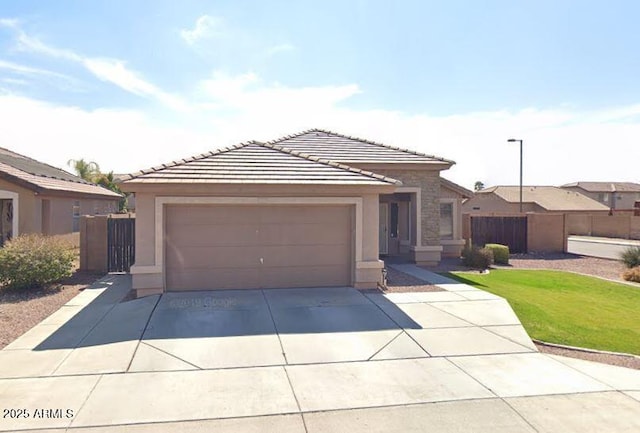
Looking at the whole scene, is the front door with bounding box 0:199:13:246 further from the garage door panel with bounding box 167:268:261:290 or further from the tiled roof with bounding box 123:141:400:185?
the garage door panel with bounding box 167:268:261:290

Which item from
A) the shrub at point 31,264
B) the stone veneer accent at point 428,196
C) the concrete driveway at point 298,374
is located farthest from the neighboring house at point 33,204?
the stone veneer accent at point 428,196

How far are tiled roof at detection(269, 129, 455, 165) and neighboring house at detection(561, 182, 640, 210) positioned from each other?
5821cm

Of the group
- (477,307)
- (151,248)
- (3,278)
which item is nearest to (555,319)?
(477,307)

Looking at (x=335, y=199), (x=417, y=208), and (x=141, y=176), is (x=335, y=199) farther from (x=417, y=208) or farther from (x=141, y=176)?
(x=417, y=208)

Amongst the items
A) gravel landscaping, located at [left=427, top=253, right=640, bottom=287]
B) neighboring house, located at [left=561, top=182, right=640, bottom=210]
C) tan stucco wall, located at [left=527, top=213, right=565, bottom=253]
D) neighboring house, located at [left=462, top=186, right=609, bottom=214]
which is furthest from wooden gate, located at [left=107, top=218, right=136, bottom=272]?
neighboring house, located at [left=561, top=182, right=640, bottom=210]

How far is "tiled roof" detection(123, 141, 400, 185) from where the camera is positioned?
10.6m

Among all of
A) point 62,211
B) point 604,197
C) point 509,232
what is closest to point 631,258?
point 509,232

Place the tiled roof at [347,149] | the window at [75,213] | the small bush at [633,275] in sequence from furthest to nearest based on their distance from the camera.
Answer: the window at [75,213] → the tiled roof at [347,149] → the small bush at [633,275]

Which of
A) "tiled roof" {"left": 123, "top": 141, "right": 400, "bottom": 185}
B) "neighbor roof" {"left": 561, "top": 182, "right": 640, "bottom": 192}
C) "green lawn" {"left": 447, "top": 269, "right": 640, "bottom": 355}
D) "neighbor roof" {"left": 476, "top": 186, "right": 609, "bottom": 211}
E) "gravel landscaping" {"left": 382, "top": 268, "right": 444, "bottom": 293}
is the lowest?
"green lawn" {"left": 447, "top": 269, "right": 640, "bottom": 355}

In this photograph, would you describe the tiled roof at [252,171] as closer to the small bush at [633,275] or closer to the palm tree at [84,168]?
the small bush at [633,275]

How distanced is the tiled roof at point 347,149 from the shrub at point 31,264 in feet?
29.8

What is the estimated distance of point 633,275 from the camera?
637 inches

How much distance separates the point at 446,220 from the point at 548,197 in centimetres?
4399

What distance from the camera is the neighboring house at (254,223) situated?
1044 cm
